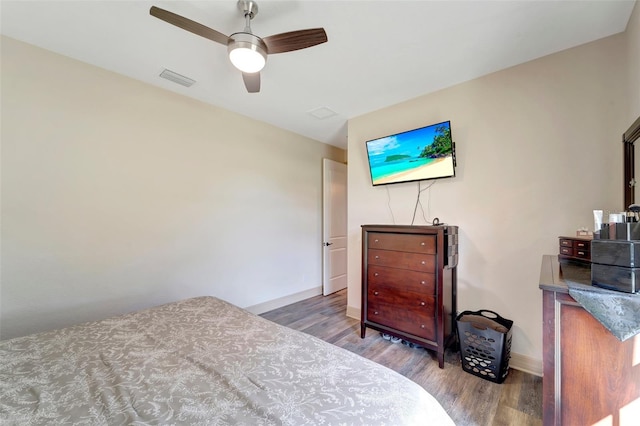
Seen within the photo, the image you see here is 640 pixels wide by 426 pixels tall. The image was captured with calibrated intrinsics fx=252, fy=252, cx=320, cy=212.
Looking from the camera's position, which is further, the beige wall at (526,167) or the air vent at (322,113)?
the air vent at (322,113)

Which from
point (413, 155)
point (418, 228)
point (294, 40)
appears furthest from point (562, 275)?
point (294, 40)

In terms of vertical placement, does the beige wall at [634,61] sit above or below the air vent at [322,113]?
below

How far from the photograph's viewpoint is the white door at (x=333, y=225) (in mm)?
4258

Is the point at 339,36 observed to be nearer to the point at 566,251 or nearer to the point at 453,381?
the point at 566,251

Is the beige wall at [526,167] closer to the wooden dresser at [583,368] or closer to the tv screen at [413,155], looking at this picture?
the tv screen at [413,155]

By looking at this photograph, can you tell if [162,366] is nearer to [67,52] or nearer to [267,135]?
[67,52]

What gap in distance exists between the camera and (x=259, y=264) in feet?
11.3

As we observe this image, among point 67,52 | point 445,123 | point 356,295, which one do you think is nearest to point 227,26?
point 67,52

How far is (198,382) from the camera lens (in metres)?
0.98

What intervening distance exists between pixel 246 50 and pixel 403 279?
225 centimetres

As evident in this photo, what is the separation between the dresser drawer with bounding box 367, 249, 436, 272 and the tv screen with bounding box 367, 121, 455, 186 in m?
0.83

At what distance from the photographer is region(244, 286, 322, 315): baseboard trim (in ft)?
11.0

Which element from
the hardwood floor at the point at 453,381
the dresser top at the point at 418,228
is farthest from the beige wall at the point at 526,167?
the hardwood floor at the point at 453,381

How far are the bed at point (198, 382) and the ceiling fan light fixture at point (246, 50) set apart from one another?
1681 mm
